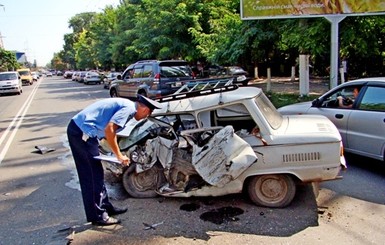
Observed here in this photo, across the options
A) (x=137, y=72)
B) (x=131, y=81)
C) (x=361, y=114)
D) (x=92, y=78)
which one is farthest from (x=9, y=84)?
(x=361, y=114)

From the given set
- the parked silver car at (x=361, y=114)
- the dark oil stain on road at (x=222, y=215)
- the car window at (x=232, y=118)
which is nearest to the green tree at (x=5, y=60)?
the car window at (x=232, y=118)

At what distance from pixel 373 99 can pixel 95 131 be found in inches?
170

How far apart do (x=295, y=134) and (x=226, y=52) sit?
1310 cm

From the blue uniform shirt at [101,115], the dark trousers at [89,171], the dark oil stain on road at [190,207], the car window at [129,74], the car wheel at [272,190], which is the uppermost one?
the car window at [129,74]

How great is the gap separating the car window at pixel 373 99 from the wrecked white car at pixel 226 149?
1104mm

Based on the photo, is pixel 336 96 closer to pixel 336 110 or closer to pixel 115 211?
pixel 336 110

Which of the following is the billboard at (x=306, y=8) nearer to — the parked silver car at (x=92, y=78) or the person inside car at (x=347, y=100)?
the person inside car at (x=347, y=100)

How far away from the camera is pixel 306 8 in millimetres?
12156

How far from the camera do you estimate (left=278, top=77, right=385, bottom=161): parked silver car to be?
5.51 meters

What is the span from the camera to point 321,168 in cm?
433

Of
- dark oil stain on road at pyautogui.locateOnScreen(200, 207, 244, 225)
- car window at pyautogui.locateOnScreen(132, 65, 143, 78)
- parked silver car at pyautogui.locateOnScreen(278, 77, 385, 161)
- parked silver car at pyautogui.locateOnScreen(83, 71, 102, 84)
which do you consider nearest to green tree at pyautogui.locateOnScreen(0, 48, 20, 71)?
parked silver car at pyautogui.locateOnScreen(83, 71, 102, 84)

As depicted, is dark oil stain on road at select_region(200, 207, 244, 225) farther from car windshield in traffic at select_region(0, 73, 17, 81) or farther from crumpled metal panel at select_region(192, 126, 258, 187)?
car windshield in traffic at select_region(0, 73, 17, 81)

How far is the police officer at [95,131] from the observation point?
3877 mm

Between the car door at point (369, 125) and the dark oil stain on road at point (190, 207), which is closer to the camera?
the dark oil stain on road at point (190, 207)
